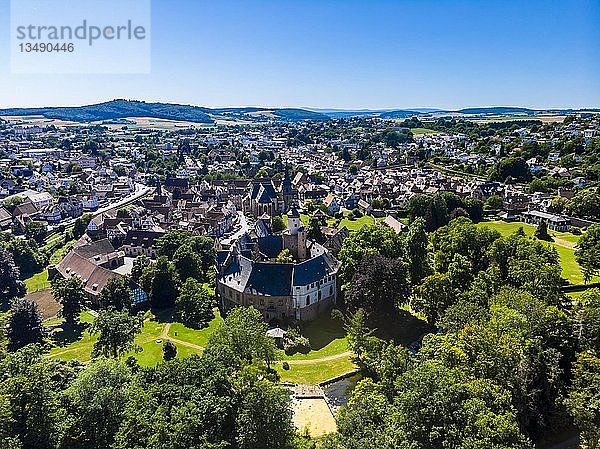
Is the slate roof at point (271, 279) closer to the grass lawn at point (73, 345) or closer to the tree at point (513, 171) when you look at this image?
the grass lawn at point (73, 345)

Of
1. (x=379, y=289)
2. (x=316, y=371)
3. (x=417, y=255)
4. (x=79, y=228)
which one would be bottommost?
(x=316, y=371)

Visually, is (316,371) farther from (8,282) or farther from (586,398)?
A: (8,282)

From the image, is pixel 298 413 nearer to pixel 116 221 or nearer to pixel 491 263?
pixel 491 263

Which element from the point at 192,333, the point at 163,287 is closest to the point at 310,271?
the point at 192,333

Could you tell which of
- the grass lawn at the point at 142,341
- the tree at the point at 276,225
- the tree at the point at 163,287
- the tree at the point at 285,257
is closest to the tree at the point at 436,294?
the tree at the point at 285,257

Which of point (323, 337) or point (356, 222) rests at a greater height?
point (356, 222)
